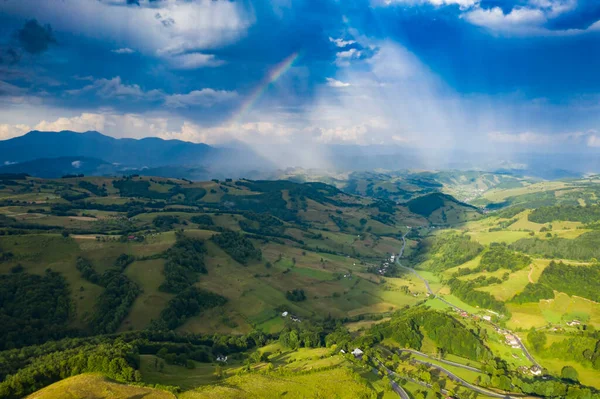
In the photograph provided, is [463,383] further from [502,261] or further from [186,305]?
[502,261]

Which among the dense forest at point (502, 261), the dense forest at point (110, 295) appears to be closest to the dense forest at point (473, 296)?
the dense forest at point (502, 261)

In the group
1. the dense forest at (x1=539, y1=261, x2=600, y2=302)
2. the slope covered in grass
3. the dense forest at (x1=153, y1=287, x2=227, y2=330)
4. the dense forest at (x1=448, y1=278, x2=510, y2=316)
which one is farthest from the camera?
the dense forest at (x1=448, y1=278, x2=510, y2=316)

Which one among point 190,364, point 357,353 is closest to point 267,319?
point 357,353

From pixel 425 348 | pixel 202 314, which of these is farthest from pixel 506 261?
pixel 202 314

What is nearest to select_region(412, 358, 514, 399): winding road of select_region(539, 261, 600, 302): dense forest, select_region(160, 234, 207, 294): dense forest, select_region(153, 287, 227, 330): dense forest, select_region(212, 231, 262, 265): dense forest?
select_region(153, 287, 227, 330): dense forest

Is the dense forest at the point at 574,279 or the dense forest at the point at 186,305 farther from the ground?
the dense forest at the point at 574,279

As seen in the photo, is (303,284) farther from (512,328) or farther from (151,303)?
(512,328)

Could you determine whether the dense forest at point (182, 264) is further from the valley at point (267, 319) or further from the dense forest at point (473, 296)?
the dense forest at point (473, 296)

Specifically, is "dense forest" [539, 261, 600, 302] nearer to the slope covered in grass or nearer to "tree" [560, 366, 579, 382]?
"tree" [560, 366, 579, 382]

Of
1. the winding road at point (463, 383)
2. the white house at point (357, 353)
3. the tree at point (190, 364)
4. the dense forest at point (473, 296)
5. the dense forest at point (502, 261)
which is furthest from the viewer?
the dense forest at point (502, 261)
